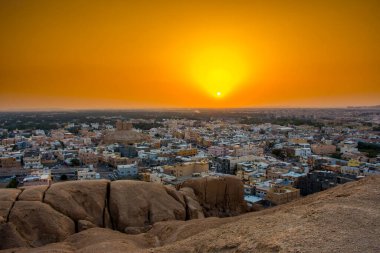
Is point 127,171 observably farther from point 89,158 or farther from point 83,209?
point 83,209

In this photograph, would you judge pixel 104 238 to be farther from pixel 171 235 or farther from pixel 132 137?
pixel 132 137

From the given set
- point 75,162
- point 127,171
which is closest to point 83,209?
point 127,171

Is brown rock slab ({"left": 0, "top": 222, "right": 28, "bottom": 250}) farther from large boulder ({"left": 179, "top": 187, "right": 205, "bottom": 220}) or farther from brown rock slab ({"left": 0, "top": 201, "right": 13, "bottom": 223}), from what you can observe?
large boulder ({"left": 179, "top": 187, "right": 205, "bottom": 220})

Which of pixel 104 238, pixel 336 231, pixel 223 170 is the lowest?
pixel 223 170

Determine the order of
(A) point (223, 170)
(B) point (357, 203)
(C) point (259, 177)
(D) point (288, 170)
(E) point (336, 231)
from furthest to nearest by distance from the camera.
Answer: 1. (A) point (223, 170)
2. (D) point (288, 170)
3. (C) point (259, 177)
4. (B) point (357, 203)
5. (E) point (336, 231)

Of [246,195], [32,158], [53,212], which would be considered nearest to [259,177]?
[246,195]

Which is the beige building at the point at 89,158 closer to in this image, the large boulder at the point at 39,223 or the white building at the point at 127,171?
the white building at the point at 127,171
